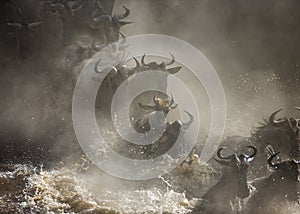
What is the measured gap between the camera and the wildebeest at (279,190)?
841 cm

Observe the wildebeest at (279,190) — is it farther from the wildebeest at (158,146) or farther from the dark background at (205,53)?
the dark background at (205,53)

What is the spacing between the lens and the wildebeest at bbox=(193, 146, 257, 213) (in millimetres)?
8227

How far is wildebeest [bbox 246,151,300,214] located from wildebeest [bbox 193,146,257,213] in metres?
0.32

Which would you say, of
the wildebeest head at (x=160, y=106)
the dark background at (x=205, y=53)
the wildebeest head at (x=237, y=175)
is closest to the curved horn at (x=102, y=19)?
the dark background at (x=205, y=53)

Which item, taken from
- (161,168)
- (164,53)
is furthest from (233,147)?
(164,53)

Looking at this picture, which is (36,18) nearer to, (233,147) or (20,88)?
(20,88)

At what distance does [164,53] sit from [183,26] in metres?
1.40

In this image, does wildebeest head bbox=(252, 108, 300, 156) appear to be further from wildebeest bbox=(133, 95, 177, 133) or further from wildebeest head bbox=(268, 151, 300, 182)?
wildebeest head bbox=(268, 151, 300, 182)

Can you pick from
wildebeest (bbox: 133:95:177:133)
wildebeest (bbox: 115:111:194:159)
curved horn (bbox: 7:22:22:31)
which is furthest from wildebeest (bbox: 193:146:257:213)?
curved horn (bbox: 7:22:22:31)

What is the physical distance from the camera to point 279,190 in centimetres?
854

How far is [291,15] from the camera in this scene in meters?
16.5

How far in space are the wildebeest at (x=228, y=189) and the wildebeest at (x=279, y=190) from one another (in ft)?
1.05

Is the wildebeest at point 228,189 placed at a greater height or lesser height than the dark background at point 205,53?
lesser

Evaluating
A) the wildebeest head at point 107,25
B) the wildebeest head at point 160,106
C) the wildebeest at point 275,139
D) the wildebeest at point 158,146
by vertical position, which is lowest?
the wildebeest at point 158,146
